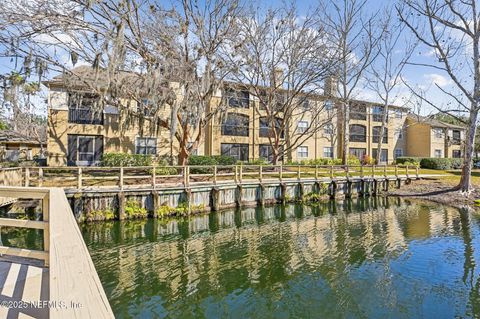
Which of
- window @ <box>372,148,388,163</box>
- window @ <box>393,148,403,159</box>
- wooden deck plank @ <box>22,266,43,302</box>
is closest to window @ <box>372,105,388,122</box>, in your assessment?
window @ <box>372,148,388,163</box>

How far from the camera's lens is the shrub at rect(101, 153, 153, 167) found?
2291 centimetres

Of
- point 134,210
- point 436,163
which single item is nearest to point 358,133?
point 436,163

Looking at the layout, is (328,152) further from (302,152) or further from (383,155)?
(383,155)

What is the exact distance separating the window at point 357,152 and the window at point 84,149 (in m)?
29.2

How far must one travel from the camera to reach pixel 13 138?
32094 millimetres

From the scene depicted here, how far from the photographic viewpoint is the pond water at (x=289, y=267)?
6297mm

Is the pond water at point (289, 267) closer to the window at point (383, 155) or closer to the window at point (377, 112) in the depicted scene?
the window at point (383, 155)

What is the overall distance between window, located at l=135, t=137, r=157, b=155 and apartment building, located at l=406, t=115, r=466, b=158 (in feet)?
112

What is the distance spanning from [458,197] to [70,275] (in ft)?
77.7

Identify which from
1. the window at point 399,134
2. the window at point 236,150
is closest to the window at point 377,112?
the window at point 399,134

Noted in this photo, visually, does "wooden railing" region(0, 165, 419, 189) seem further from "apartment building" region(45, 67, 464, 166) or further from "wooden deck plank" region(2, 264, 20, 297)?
"wooden deck plank" region(2, 264, 20, 297)

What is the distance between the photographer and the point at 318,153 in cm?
3609

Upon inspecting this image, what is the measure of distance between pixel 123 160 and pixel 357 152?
29.1 m

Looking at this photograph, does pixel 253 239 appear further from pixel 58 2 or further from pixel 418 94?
pixel 418 94
